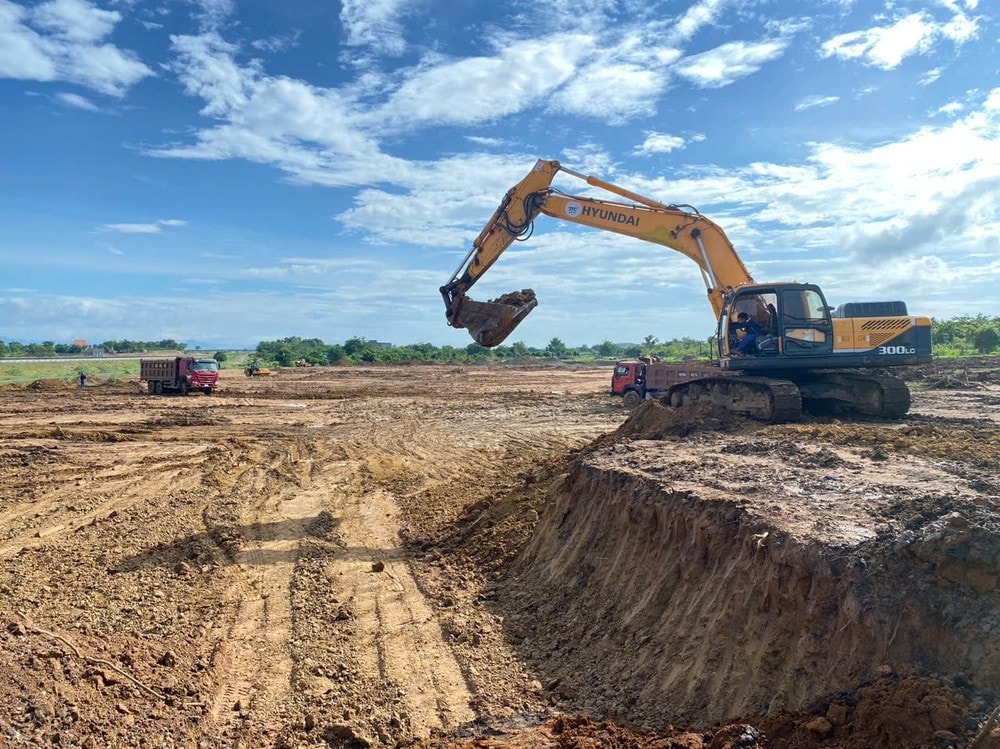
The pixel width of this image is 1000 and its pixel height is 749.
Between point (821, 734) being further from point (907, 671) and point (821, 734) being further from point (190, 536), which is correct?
point (190, 536)

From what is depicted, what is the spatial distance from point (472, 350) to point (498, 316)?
3117 inches

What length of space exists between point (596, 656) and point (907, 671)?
2701 millimetres

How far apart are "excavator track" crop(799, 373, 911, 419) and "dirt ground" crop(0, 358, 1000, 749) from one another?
428 millimetres

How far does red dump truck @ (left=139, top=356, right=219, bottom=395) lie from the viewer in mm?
32688

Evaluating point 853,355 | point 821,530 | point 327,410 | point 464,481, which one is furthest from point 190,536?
point 327,410

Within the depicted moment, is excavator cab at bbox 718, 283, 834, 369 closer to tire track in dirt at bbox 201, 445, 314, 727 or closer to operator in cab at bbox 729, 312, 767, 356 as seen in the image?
operator in cab at bbox 729, 312, 767, 356

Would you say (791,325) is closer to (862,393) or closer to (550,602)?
(862,393)

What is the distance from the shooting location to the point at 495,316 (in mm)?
12805

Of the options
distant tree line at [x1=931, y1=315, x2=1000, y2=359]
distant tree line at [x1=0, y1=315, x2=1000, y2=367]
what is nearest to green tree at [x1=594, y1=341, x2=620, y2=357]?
distant tree line at [x1=0, y1=315, x2=1000, y2=367]

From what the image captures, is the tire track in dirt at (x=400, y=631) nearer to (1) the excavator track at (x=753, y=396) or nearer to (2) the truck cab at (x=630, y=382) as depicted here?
(1) the excavator track at (x=753, y=396)

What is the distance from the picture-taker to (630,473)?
7.96 metres

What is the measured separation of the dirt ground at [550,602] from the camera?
407cm

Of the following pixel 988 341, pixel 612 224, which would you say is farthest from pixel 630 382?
pixel 988 341

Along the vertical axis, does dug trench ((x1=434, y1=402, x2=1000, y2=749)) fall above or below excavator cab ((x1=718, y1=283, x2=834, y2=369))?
below
